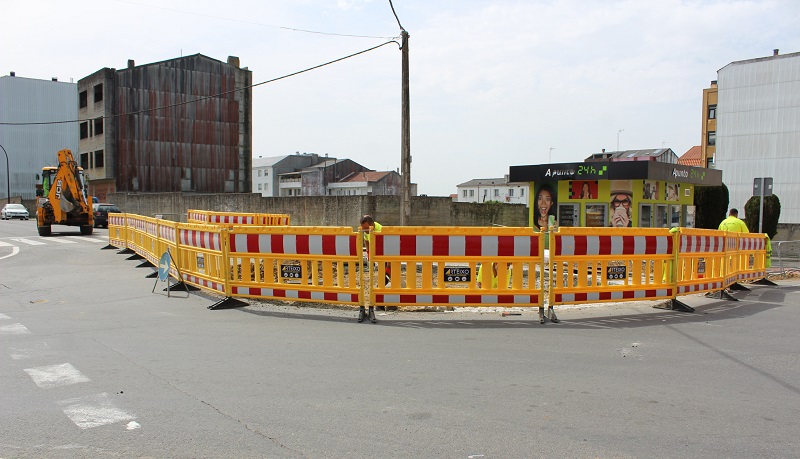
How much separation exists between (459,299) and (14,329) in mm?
5791

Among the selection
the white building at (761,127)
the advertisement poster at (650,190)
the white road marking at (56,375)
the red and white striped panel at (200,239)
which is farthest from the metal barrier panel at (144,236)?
the white building at (761,127)

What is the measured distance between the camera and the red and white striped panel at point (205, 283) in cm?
926

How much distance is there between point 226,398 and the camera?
488cm

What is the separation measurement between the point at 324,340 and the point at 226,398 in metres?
2.14

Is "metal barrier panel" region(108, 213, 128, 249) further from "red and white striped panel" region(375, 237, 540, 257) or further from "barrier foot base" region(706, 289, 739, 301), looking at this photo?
"barrier foot base" region(706, 289, 739, 301)

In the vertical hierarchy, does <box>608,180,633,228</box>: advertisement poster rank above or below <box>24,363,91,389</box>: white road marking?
above

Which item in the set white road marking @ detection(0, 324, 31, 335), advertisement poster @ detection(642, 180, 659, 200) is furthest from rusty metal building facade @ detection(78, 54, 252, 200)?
white road marking @ detection(0, 324, 31, 335)

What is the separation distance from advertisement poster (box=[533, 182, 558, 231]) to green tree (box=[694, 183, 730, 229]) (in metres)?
15.8

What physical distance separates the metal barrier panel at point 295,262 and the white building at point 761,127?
2051 inches

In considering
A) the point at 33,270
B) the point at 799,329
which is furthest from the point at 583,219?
the point at 33,270

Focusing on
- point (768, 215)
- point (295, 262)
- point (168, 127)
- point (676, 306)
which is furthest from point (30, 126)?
point (676, 306)

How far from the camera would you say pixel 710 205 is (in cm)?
3219

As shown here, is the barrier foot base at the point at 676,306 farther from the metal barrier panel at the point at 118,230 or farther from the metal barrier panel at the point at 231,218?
the metal barrier panel at the point at 118,230

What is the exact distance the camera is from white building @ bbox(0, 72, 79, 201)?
71.9 meters
